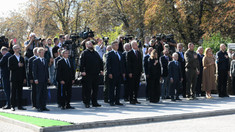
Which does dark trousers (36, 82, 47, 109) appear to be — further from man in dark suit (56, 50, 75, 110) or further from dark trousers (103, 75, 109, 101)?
dark trousers (103, 75, 109, 101)

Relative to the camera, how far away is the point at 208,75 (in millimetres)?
16391

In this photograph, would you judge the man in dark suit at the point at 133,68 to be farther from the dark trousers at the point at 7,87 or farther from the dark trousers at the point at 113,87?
the dark trousers at the point at 7,87

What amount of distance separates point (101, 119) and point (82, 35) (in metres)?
6.39

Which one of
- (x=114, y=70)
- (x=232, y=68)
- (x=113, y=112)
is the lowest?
(x=113, y=112)

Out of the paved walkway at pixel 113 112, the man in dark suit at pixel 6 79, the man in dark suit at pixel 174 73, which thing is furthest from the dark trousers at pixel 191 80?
the man in dark suit at pixel 6 79

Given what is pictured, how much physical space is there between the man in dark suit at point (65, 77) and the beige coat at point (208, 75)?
5.99 meters

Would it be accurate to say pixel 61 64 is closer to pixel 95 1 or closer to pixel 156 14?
pixel 156 14

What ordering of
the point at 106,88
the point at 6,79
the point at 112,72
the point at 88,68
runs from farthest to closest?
the point at 106,88 < the point at 112,72 < the point at 6,79 < the point at 88,68

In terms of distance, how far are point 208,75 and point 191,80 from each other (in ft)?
3.86

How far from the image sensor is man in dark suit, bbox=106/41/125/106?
13.6 metres

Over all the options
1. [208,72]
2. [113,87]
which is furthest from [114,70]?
[208,72]

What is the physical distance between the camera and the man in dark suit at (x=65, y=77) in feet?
42.0

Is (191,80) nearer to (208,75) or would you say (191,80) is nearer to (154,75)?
(208,75)

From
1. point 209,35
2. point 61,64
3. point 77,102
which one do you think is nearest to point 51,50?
point 77,102
